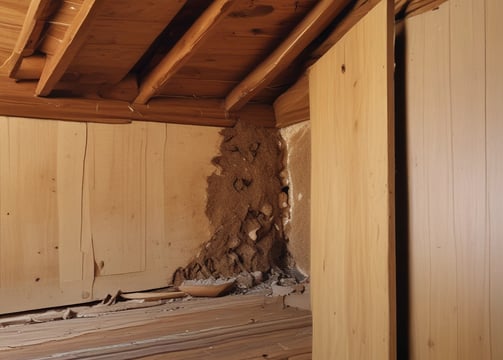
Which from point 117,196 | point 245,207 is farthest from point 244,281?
point 117,196

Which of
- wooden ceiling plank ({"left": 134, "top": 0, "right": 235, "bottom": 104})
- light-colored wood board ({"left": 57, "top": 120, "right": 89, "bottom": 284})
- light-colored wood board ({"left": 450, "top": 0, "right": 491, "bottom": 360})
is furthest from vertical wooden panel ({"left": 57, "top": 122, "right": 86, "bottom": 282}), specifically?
light-colored wood board ({"left": 450, "top": 0, "right": 491, "bottom": 360})

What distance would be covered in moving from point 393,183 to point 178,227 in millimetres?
Result: 1301

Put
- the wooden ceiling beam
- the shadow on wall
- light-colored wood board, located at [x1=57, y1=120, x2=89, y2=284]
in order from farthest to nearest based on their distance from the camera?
light-colored wood board, located at [x1=57, y1=120, x2=89, y2=284], the wooden ceiling beam, the shadow on wall

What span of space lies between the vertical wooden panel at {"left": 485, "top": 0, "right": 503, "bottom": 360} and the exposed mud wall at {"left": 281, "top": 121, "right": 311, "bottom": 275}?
1.28 meters

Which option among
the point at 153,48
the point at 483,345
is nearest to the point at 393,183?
the point at 483,345

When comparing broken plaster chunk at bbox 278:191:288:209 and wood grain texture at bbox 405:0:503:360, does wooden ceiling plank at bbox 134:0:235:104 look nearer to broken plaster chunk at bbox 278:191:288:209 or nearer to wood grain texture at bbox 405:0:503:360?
wood grain texture at bbox 405:0:503:360

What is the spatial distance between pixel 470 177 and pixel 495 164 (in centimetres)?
6

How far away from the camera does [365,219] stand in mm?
1023

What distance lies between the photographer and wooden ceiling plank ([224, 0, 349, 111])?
4.82ft

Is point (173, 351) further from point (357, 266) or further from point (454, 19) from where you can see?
point (454, 19)

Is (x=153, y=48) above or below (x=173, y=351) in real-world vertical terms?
above

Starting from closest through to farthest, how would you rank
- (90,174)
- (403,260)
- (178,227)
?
(403,260) < (90,174) < (178,227)

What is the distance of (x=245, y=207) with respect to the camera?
2121 mm

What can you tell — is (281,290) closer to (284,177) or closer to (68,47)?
(284,177)
